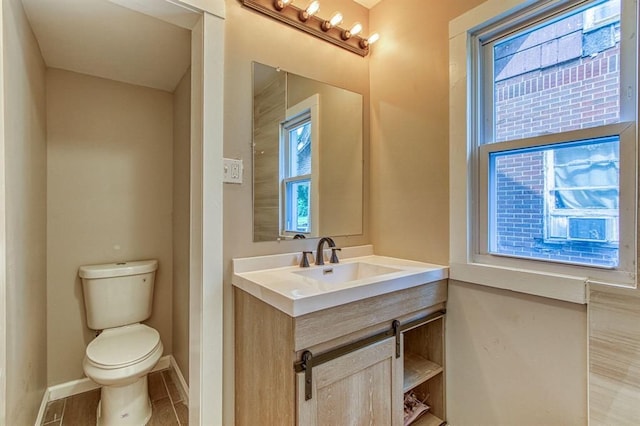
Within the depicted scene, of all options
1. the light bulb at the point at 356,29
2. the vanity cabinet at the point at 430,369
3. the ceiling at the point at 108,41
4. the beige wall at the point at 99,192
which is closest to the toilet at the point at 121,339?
the beige wall at the point at 99,192

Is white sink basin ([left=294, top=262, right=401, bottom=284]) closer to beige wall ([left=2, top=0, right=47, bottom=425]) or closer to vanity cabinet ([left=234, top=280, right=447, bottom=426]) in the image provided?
vanity cabinet ([left=234, top=280, right=447, bottom=426])

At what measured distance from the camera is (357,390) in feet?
3.67

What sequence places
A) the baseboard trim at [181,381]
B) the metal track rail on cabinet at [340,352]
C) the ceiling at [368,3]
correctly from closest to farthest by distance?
the metal track rail on cabinet at [340,352], the ceiling at [368,3], the baseboard trim at [181,381]

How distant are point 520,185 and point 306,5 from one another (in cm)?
139

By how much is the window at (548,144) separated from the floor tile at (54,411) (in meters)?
2.44

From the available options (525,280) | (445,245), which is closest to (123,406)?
(445,245)

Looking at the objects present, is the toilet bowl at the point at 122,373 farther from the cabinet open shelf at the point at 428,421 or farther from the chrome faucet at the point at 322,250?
the cabinet open shelf at the point at 428,421

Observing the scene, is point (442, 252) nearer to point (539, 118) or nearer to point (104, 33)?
point (539, 118)

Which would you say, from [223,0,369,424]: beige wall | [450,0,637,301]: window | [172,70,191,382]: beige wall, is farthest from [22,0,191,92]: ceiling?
[450,0,637,301]: window

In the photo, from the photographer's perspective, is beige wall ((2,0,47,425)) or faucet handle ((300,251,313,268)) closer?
beige wall ((2,0,47,425))

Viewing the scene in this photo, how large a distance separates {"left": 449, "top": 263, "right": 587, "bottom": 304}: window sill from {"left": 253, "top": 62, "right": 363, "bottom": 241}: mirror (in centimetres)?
66

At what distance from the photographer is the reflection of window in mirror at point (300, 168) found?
154 centimetres

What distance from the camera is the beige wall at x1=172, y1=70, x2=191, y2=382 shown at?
188cm

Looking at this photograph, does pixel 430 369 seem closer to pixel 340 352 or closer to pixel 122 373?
pixel 340 352
